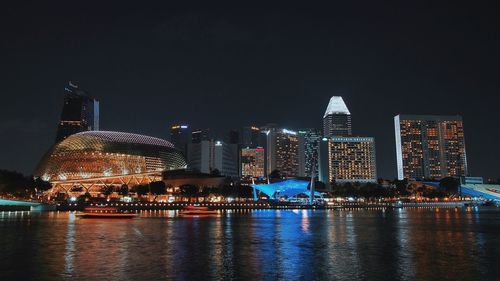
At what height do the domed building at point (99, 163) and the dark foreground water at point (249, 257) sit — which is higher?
the domed building at point (99, 163)

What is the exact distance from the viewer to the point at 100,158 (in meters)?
→ 160

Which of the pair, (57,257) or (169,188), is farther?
(169,188)

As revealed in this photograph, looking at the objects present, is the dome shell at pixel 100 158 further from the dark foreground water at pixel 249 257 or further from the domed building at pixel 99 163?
the dark foreground water at pixel 249 257

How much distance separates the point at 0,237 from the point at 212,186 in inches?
4878

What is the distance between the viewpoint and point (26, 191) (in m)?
130

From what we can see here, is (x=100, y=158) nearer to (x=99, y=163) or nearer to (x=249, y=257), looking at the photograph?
(x=99, y=163)

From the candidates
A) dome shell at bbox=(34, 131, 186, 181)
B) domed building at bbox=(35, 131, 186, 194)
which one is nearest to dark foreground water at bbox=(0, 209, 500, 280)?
domed building at bbox=(35, 131, 186, 194)

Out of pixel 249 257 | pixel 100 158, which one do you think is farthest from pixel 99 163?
pixel 249 257

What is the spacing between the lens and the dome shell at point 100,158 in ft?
515

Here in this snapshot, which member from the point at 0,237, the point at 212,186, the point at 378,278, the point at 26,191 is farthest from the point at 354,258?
the point at 212,186

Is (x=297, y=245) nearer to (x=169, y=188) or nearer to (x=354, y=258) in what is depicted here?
(x=354, y=258)

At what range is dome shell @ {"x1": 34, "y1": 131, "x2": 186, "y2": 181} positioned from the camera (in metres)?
157

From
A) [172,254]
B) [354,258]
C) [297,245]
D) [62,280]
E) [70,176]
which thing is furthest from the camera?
[70,176]

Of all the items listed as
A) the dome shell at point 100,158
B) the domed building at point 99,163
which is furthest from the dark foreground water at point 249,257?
the dome shell at point 100,158
